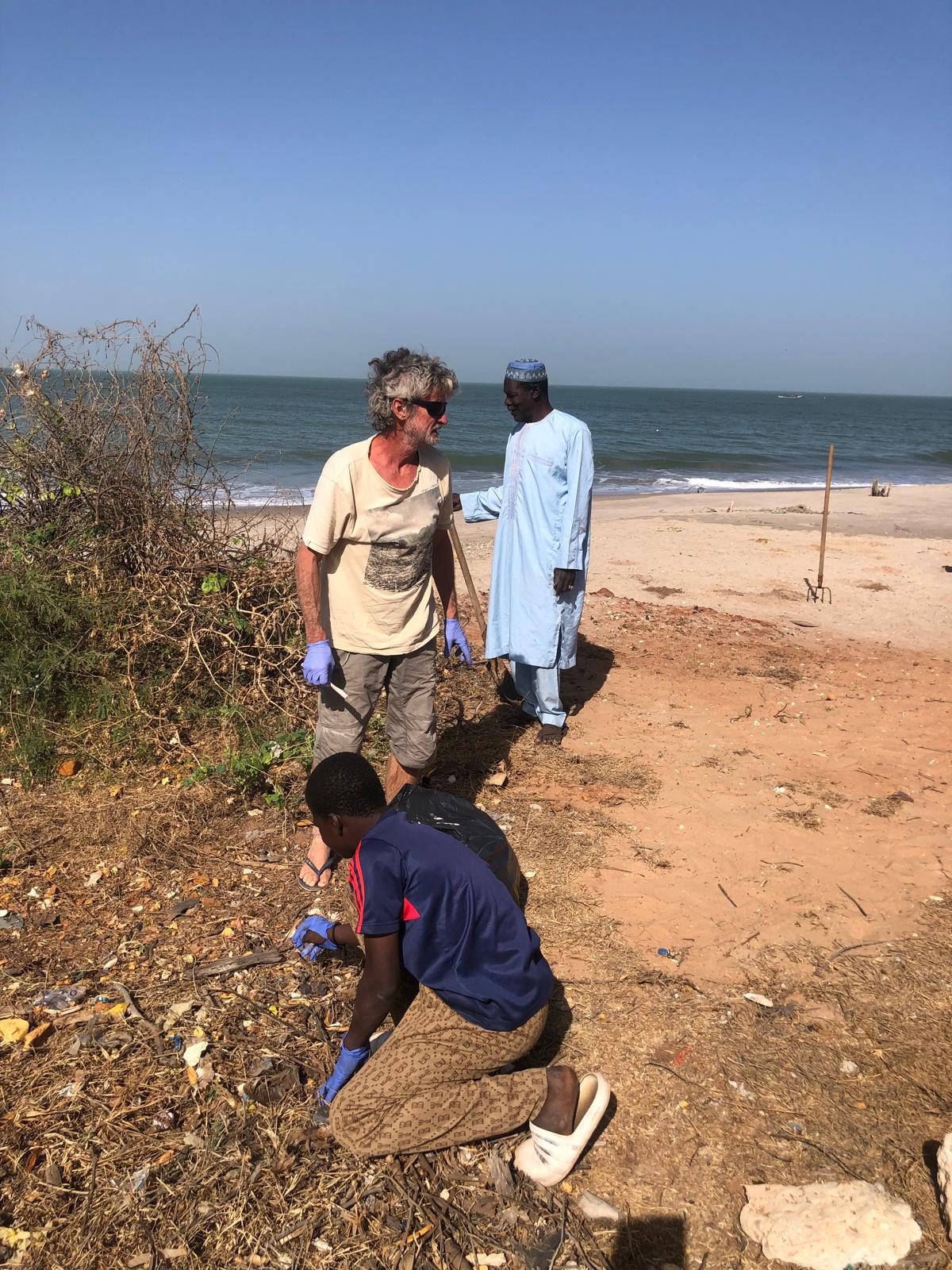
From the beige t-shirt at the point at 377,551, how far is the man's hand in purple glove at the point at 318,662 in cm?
8

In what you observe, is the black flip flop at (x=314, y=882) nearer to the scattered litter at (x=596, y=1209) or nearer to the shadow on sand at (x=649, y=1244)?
the scattered litter at (x=596, y=1209)

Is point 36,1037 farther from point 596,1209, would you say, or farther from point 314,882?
point 596,1209

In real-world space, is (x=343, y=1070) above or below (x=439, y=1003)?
below

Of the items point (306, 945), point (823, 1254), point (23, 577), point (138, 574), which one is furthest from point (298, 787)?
point (823, 1254)

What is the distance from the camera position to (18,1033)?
2.42 m

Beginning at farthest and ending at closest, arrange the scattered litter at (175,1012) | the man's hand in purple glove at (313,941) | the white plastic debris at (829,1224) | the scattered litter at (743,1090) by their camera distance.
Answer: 1. the man's hand in purple glove at (313,941)
2. the scattered litter at (175,1012)
3. the scattered litter at (743,1090)
4. the white plastic debris at (829,1224)

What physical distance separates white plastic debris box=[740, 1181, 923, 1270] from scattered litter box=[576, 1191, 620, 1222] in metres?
0.28

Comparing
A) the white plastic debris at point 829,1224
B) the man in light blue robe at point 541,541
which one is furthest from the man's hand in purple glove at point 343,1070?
the man in light blue robe at point 541,541

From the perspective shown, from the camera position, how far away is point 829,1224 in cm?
194

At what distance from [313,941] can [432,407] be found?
168 centimetres

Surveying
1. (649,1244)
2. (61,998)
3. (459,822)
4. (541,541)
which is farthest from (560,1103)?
(541,541)

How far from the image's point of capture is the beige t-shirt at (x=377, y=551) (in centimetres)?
290

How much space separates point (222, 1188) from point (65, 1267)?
32 centimetres

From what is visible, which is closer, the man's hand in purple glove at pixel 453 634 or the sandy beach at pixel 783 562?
the man's hand in purple glove at pixel 453 634
